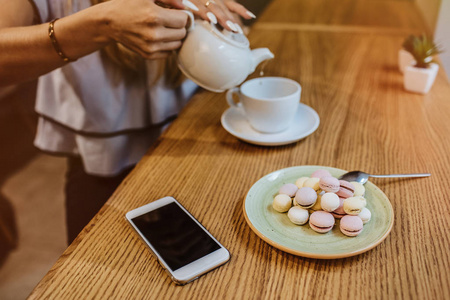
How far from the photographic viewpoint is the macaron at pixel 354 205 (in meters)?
0.55

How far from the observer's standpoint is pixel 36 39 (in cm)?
78

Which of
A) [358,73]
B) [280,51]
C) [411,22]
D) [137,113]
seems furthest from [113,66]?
[411,22]

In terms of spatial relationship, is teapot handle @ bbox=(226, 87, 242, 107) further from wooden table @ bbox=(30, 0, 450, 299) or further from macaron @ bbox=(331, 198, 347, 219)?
macaron @ bbox=(331, 198, 347, 219)

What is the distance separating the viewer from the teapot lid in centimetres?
72

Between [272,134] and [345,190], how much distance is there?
28cm

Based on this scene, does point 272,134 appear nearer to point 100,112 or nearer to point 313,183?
point 313,183

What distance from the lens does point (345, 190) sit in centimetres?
59

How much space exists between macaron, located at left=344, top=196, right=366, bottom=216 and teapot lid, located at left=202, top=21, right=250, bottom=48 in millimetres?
373

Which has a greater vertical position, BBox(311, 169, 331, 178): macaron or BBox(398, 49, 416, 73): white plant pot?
BBox(311, 169, 331, 178): macaron

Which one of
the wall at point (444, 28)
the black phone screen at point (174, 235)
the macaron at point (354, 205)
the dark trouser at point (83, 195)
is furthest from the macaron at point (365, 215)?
the wall at point (444, 28)

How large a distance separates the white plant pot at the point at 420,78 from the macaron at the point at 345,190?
0.57 m

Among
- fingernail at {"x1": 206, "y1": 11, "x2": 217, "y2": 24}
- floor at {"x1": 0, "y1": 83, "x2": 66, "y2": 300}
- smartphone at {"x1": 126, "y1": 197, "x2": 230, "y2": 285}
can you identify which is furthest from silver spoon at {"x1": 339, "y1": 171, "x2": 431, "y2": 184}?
floor at {"x1": 0, "y1": 83, "x2": 66, "y2": 300}

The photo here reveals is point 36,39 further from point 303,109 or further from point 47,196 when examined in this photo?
point 47,196

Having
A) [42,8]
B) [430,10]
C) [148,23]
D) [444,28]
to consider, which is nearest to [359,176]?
[148,23]
